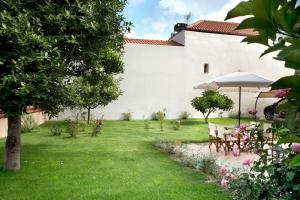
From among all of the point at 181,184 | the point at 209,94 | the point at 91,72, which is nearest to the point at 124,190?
the point at 181,184

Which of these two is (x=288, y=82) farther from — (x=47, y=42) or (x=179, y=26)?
(x=179, y=26)

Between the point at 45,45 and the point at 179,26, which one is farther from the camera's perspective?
the point at 179,26

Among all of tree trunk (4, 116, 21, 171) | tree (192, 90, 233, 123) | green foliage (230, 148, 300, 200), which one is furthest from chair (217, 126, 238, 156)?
tree (192, 90, 233, 123)

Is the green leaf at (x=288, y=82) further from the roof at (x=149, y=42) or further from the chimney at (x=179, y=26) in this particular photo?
the chimney at (x=179, y=26)

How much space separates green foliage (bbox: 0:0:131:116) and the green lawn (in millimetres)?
1267

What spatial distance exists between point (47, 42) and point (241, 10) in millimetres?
5712

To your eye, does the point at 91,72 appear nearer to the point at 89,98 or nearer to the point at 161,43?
the point at 89,98

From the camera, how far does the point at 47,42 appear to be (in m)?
6.02

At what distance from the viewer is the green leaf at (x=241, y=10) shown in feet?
2.18

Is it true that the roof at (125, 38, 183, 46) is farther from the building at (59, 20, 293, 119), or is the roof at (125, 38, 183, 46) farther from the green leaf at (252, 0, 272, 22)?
the green leaf at (252, 0, 272, 22)

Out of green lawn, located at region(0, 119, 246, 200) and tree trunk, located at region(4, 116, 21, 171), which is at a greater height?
tree trunk, located at region(4, 116, 21, 171)

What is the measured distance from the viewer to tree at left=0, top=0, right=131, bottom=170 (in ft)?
18.8

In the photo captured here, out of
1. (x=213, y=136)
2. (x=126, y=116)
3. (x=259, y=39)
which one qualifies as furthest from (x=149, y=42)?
(x=259, y=39)

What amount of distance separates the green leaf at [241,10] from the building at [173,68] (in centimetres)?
2077
